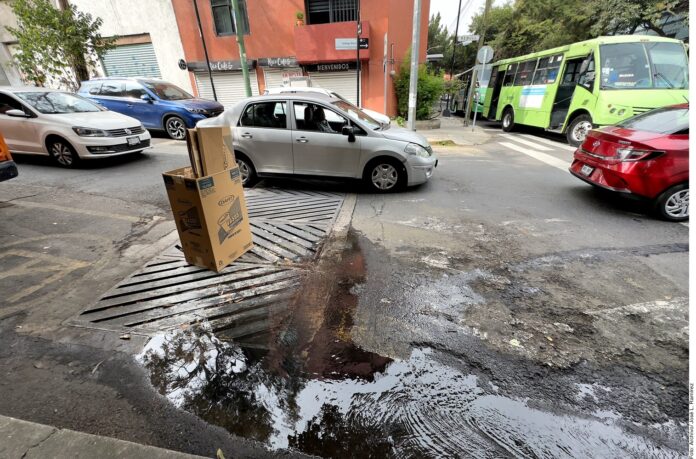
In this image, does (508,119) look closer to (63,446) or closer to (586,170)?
(586,170)

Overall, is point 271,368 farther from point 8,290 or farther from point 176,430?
point 8,290

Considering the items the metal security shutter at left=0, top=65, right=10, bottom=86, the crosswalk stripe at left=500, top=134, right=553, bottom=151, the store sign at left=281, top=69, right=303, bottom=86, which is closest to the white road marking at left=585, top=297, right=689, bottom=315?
the crosswalk stripe at left=500, top=134, right=553, bottom=151

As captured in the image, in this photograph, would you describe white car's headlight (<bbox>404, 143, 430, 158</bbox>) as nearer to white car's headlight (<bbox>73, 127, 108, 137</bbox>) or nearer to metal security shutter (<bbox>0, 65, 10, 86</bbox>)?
white car's headlight (<bbox>73, 127, 108, 137</bbox>)

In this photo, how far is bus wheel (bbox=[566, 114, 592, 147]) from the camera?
31.8 feet

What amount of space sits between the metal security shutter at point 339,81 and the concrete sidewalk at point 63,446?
15617 mm

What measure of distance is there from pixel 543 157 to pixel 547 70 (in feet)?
16.4

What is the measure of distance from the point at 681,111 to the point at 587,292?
12.3 ft

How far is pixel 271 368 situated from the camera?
7.37ft

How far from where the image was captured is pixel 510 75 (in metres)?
14.3

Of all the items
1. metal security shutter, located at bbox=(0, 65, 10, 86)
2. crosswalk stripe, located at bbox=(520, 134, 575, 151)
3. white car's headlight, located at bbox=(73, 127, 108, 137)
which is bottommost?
crosswalk stripe, located at bbox=(520, 134, 575, 151)

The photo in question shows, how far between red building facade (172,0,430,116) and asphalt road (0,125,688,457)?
11658mm

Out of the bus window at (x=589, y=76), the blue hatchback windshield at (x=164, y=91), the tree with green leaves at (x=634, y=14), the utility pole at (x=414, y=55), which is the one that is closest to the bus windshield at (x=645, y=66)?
the bus window at (x=589, y=76)

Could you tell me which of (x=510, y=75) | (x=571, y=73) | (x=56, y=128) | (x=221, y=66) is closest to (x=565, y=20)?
(x=510, y=75)

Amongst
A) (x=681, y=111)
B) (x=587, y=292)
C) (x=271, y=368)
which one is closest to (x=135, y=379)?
(x=271, y=368)
